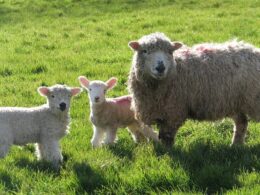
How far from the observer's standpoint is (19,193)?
17.3 feet

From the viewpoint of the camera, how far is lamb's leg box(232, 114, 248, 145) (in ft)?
24.1

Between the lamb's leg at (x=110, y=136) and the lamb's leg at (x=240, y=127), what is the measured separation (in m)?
1.68

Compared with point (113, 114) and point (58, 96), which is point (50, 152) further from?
point (113, 114)

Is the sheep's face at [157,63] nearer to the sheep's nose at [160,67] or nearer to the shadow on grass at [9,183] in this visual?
the sheep's nose at [160,67]

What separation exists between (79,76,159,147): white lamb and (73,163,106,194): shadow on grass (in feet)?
4.32

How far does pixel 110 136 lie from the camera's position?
7449 mm

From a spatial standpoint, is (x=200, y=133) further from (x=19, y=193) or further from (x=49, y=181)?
(x=19, y=193)

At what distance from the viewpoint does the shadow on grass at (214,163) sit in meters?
5.45

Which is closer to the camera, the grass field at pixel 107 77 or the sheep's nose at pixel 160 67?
the grass field at pixel 107 77

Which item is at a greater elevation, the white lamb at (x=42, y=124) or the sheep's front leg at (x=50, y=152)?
the white lamb at (x=42, y=124)

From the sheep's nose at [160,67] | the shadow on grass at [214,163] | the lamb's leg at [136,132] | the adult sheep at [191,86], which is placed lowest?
the lamb's leg at [136,132]

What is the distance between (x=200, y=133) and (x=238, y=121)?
0.57 metres

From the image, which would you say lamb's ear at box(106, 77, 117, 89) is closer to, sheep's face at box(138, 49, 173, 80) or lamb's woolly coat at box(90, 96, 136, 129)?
lamb's woolly coat at box(90, 96, 136, 129)

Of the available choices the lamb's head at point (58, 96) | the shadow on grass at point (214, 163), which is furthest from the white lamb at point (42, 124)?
the shadow on grass at point (214, 163)
